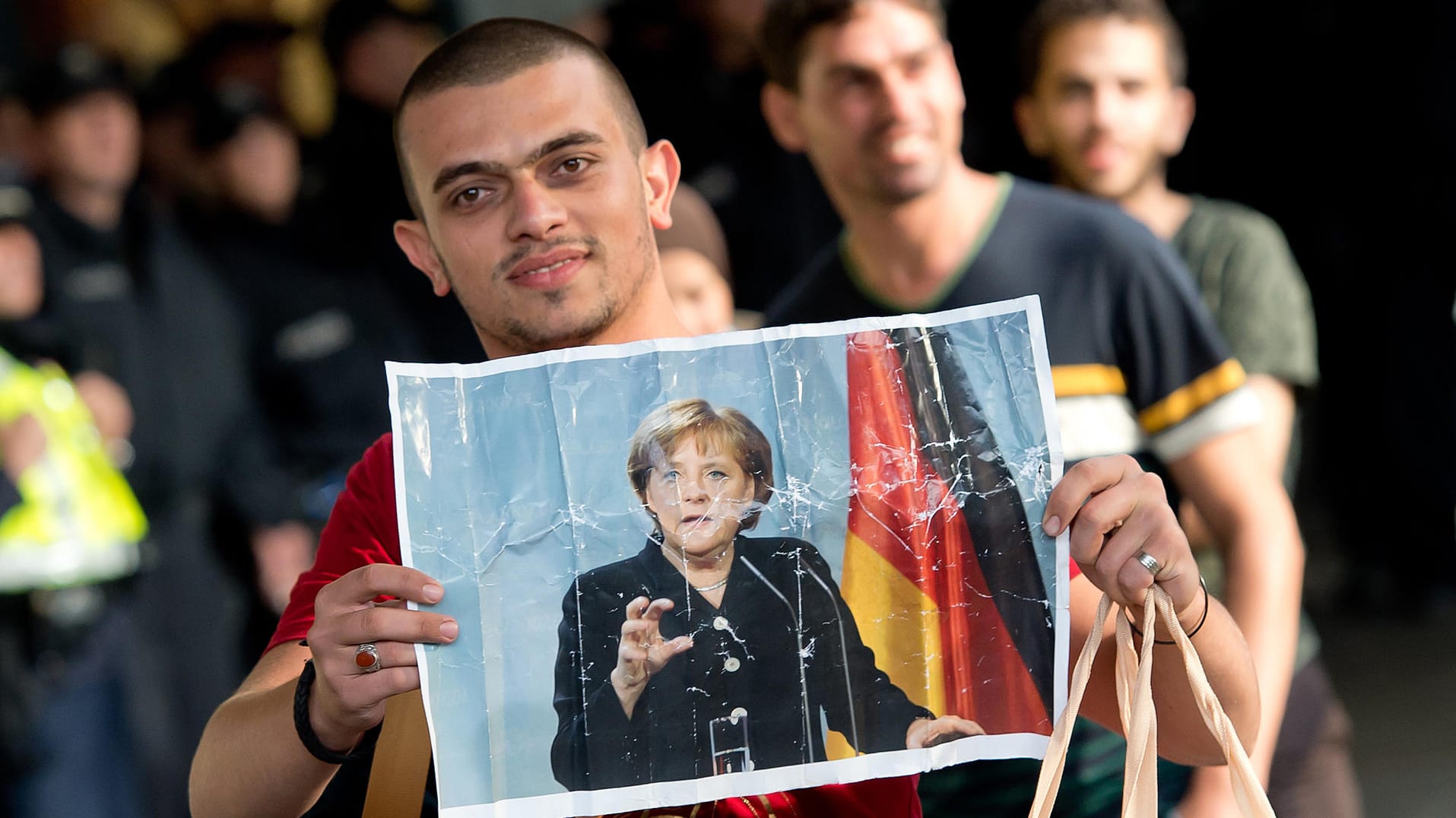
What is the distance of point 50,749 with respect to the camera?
4051 mm

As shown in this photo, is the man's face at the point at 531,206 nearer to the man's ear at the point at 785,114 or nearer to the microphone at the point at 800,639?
the microphone at the point at 800,639

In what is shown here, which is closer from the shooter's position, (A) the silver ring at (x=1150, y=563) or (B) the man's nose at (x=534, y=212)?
(A) the silver ring at (x=1150, y=563)

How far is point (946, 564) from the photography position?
1538 mm

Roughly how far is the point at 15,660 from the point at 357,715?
9.34 feet

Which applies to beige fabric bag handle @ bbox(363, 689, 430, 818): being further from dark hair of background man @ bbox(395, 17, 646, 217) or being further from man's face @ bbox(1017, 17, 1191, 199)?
man's face @ bbox(1017, 17, 1191, 199)

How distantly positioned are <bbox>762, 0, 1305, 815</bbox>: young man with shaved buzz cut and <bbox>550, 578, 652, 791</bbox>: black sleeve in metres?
0.99

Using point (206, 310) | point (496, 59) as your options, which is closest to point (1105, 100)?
point (496, 59)

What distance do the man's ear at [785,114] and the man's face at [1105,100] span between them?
0.62 metres

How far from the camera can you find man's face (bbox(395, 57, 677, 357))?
68.5 inches

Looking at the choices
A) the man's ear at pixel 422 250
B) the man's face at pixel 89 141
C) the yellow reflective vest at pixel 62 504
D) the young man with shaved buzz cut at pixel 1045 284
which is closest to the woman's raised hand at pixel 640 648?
the man's ear at pixel 422 250

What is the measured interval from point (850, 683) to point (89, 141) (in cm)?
366

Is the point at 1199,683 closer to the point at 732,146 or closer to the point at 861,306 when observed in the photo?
the point at 861,306

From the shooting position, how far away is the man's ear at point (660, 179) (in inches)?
76.3

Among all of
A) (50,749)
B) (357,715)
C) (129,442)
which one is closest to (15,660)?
(50,749)
